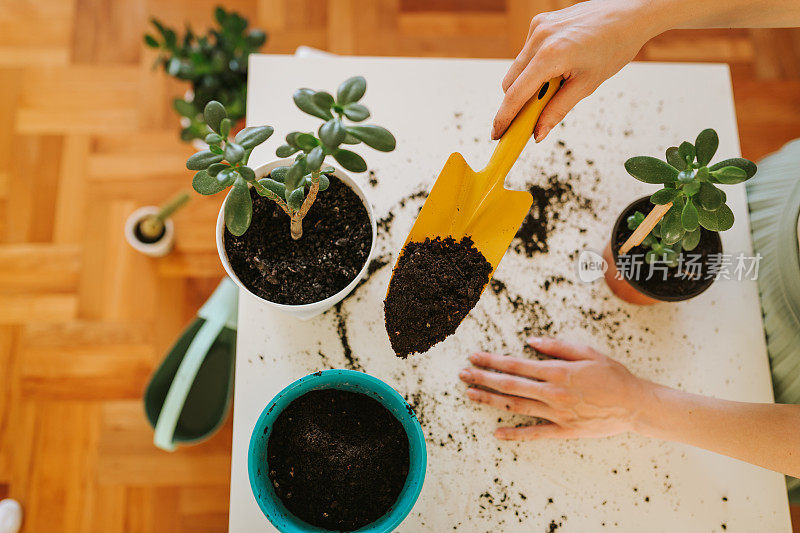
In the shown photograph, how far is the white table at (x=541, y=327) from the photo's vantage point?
0.90m

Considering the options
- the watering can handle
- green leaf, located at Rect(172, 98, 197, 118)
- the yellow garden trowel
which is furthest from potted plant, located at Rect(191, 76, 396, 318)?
green leaf, located at Rect(172, 98, 197, 118)

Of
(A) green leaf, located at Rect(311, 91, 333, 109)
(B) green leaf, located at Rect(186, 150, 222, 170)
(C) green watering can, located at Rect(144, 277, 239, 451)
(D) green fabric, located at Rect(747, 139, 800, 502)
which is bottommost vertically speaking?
(C) green watering can, located at Rect(144, 277, 239, 451)

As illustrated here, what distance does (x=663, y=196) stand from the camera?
728mm

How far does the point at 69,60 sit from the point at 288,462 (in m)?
1.81

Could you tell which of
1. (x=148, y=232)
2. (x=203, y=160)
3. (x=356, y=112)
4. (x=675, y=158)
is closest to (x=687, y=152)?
Answer: (x=675, y=158)

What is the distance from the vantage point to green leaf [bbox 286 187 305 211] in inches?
29.4

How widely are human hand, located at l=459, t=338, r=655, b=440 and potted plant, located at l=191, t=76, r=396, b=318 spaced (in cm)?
30

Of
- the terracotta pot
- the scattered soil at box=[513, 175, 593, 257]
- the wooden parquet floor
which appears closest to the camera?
the terracotta pot

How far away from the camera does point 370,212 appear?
0.82 meters

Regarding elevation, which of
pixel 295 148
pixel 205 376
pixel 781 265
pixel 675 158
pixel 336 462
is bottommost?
pixel 205 376

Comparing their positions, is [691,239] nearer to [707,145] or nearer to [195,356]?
[707,145]

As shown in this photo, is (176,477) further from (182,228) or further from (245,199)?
(245,199)

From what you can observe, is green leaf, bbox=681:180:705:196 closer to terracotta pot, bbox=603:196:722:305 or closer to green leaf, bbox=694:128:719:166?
green leaf, bbox=694:128:719:166

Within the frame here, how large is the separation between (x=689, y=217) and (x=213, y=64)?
1247mm
